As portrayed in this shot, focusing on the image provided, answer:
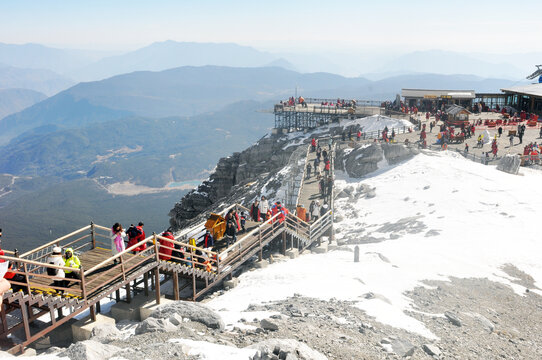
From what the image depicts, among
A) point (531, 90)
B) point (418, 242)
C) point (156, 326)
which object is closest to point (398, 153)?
point (418, 242)

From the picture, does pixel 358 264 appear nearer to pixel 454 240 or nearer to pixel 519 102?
pixel 454 240

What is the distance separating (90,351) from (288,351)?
412 cm

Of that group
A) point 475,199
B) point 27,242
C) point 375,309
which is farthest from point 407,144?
point 27,242

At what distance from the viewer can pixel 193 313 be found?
1102 cm

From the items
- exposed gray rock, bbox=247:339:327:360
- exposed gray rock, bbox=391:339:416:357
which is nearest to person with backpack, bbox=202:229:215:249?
exposed gray rock, bbox=247:339:327:360

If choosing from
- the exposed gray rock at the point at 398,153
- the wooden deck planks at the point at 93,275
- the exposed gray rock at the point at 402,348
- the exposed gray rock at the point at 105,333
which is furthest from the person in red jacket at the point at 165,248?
the exposed gray rock at the point at 398,153

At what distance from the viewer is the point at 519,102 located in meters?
51.1

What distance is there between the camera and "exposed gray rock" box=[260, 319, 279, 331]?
10.2 meters

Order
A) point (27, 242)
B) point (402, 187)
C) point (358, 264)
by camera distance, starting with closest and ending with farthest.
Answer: point (358, 264)
point (402, 187)
point (27, 242)

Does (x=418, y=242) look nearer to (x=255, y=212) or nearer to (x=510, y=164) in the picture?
(x=255, y=212)

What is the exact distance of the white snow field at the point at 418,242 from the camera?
13.8 metres

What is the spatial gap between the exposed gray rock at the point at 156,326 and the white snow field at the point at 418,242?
61.3 inches

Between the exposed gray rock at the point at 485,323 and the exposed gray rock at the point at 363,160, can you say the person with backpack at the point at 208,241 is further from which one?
the exposed gray rock at the point at 363,160

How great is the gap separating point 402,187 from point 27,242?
14467 cm
